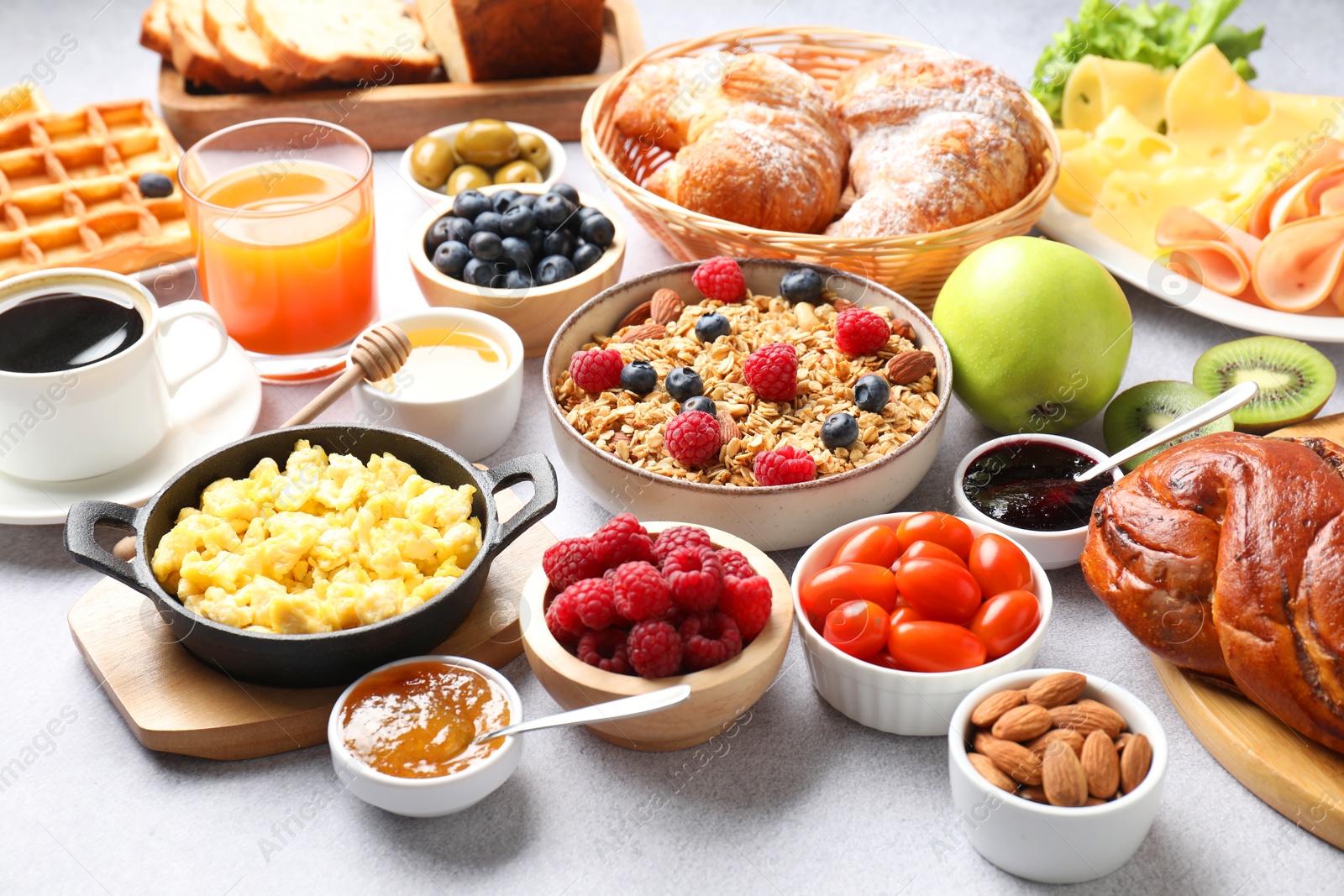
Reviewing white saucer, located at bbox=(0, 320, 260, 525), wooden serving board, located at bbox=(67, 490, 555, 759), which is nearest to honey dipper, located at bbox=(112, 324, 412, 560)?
white saucer, located at bbox=(0, 320, 260, 525)

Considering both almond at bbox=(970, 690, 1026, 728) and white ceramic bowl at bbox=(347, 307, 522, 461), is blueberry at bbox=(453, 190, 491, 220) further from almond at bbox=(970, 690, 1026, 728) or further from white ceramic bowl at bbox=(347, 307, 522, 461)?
almond at bbox=(970, 690, 1026, 728)

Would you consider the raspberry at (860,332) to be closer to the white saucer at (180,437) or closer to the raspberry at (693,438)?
the raspberry at (693,438)

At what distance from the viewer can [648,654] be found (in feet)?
4.01

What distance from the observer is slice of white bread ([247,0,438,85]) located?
2.49 metres

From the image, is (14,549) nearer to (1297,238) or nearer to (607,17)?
(607,17)

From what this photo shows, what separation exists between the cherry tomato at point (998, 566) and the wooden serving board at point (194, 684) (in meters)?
0.59

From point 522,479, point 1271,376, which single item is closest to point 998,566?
point 522,479

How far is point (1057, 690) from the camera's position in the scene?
4.08 feet

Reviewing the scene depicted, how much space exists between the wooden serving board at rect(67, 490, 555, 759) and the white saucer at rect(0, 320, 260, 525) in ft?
0.63

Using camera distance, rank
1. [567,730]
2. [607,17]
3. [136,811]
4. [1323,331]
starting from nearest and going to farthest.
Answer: [136,811], [567,730], [1323,331], [607,17]

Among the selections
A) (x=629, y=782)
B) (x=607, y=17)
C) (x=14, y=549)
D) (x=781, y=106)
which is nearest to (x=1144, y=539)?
(x=629, y=782)

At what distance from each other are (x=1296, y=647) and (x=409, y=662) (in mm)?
992

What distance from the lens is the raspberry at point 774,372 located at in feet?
5.41

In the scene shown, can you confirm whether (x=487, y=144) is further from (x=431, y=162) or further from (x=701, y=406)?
(x=701, y=406)
